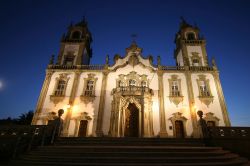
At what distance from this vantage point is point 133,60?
23219 mm

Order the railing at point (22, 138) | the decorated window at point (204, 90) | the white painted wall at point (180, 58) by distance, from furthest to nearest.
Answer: the white painted wall at point (180, 58) → the decorated window at point (204, 90) → the railing at point (22, 138)

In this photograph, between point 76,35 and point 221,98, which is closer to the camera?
point 221,98

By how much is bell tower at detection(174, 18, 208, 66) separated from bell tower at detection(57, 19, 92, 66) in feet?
52.8

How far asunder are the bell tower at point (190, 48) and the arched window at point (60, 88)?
17704 millimetres

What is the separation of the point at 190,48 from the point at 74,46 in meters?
18.8

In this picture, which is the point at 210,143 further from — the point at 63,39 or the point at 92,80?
the point at 63,39

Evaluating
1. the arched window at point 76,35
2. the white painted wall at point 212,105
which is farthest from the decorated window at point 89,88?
the white painted wall at point 212,105

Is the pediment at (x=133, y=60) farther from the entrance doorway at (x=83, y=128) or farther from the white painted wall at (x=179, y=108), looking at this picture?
the entrance doorway at (x=83, y=128)

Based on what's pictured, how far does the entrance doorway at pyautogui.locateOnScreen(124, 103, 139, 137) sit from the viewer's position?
1817 cm

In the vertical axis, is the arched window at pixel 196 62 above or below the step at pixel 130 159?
above

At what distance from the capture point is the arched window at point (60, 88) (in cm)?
2064

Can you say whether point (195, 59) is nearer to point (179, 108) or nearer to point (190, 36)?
point (190, 36)

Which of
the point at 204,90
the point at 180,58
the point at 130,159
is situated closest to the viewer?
the point at 130,159

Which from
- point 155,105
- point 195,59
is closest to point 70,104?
point 155,105
